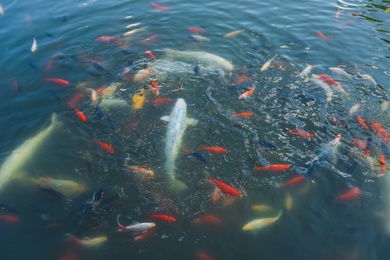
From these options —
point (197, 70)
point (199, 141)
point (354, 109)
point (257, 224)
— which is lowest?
point (257, 224)

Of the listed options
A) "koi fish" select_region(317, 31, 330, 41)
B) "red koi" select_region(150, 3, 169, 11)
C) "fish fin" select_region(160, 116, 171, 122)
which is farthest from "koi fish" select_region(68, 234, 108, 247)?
"red koi" select_region(150, 3, 169, 11)

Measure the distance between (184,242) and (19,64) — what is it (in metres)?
9.16

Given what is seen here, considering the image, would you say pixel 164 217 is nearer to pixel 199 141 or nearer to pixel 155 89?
pixel 199 141

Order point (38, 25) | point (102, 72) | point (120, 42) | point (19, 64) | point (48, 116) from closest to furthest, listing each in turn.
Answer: point (48, 116), point (102, 72), point (19, 64), point (120, 42), point (38, 25)

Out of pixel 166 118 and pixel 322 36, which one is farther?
pixel 322 36

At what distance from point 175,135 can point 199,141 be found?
0.64 m

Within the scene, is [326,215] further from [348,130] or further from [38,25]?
[38,25]

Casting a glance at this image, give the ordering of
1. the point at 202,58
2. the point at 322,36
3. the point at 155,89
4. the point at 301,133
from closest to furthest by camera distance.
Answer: the point at 301,133, the point at 155,89, the point at 202,58, the point at 322,36

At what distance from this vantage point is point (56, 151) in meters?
7.82

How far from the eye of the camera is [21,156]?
7672 millimetres

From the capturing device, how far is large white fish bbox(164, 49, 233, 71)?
1029 cm

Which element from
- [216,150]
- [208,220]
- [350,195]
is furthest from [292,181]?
[208,220]

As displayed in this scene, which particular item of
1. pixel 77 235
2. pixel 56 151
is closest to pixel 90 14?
pixel 56 151

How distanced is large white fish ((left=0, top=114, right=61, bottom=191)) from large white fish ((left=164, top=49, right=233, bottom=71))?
183 inches
